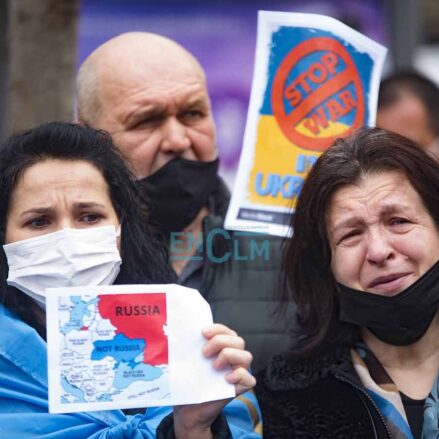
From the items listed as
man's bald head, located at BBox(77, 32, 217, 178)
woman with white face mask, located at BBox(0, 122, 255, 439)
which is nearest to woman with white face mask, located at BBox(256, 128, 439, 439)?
woman with white face mask, located at BBox(0, 122, 255, 439)

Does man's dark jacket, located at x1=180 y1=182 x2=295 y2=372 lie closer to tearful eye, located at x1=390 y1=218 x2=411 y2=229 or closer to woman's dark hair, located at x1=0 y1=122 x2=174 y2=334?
woman's dark hair, located at x1=0 y1=122 x2=174 y2=334

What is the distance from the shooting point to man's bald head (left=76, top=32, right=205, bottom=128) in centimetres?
407

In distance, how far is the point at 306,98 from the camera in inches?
156

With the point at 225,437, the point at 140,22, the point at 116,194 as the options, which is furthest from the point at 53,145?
the point at 140,22

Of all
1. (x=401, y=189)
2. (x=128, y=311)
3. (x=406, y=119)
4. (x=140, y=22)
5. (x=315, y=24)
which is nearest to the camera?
(x=128, y=311)

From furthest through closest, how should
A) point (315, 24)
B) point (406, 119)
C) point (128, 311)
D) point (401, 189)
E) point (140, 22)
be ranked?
1. point (406, 119)
2. point (140, 22)
3. point (315, 24)
4. point (401, 189)
5. point (128, 311)

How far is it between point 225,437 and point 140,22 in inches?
101

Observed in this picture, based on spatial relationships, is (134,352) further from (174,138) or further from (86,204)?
(174,138)

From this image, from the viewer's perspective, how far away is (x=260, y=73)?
12.9ft

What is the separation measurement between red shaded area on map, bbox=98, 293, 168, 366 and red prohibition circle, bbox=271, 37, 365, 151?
1.37 metres

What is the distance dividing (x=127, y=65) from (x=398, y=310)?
1591mm

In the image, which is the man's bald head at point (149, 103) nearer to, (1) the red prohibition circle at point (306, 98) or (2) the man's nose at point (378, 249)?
(1) the red prohibition circle at point (306, 98)

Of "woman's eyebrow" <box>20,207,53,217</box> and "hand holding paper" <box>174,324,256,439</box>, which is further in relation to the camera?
"woman's eyebrow" <box>20,207,53,217</box>

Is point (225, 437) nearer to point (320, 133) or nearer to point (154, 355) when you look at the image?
point (154, 355)
